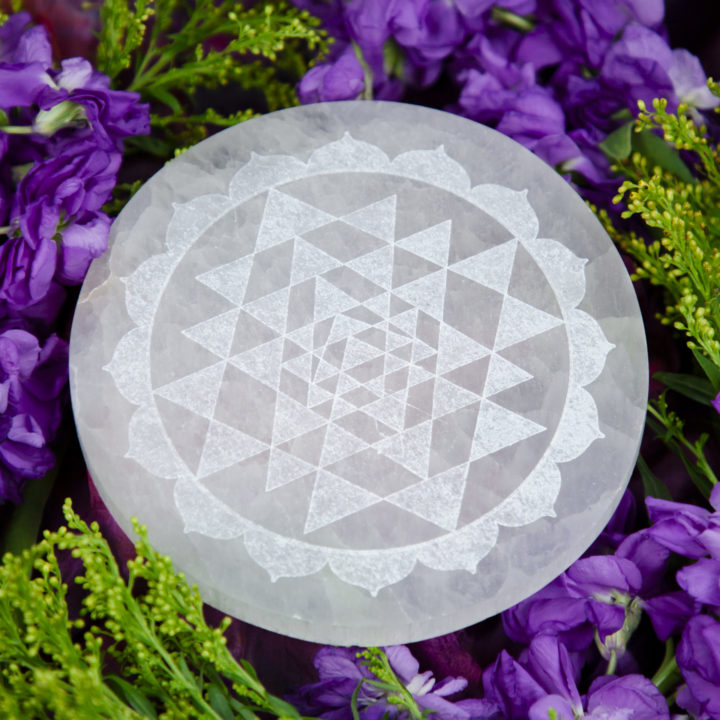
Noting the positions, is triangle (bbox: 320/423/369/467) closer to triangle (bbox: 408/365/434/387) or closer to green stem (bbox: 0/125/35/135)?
triangle (bbox: 408/365/434/387)

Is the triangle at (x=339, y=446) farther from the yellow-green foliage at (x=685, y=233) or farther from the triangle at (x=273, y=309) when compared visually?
the yellow-green foliage at (x=685, y=233)

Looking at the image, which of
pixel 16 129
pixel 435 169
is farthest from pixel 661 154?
pixel 16 129

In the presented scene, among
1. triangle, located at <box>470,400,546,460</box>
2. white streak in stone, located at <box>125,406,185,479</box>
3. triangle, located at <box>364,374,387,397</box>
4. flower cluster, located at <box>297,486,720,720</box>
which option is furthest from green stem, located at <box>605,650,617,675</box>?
white streak in stone, located at <box>125,406,185,479</box>

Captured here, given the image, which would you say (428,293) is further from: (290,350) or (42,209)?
(42,209)

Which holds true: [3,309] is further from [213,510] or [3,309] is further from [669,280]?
[669,280]

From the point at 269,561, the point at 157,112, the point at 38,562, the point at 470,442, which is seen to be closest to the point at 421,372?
the point at 470,442

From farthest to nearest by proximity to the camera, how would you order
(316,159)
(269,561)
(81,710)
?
(316,159) → (269,561) → (81,710)
